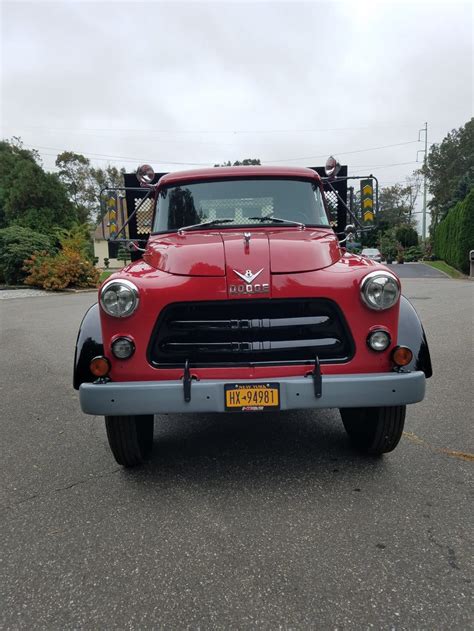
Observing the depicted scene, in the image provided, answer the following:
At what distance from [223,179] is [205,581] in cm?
325

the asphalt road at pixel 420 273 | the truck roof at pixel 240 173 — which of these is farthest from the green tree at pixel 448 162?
the truck roof at pixel 240 173

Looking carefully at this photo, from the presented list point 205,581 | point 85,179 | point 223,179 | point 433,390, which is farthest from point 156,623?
point 85,179

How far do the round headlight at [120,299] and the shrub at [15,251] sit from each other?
2166cm

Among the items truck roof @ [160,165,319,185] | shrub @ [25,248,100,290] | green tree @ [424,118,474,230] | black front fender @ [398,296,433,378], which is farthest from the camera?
green tree @ [424,118,474,230]

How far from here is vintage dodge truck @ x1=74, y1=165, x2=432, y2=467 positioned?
306cm

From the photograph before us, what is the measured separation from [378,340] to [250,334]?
31.2 inches

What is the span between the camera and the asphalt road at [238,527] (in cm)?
221

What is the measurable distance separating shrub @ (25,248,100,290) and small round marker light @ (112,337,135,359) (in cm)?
2011

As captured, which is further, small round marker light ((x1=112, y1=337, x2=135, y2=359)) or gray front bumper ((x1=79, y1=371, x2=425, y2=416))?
small round marker light ((x1=112, y1=337, x2=135, y2=359))

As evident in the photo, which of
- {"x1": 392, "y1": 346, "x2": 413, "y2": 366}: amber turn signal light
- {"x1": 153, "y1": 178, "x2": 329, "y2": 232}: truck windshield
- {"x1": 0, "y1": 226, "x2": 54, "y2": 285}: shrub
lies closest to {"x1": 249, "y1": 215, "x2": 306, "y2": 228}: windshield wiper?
{"x1": 153, "y1": 178, "x2": 329, "y2": 232}: truck windshield

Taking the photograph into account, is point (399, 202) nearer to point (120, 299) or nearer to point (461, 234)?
point (461, 234)

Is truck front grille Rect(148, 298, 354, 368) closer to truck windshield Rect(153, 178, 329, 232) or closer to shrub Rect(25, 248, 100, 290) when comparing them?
truck windshield Rect(153, 178, 329, 232)

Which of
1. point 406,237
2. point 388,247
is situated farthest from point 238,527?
point 406,237

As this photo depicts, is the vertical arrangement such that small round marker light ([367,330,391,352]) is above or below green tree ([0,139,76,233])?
below
